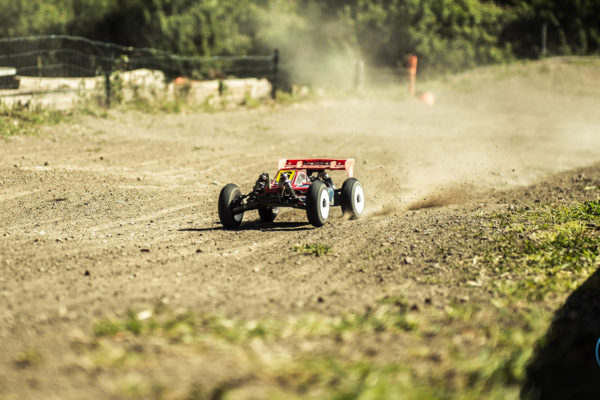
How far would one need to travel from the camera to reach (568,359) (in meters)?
4.33

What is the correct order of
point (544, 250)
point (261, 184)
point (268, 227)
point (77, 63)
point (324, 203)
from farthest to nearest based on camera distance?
1. point (77, 63)
2. point (268, 227)
3. point (261, 184)
4. point (324, 203)
5. point (544, 250)

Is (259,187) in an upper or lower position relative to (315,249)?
upper

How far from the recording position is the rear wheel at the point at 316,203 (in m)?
8.05

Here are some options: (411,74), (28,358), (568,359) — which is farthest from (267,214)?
(411,74)

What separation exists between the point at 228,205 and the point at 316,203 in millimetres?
1134

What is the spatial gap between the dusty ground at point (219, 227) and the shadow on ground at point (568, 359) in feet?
2.58

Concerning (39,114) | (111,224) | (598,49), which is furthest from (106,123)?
(598,49)

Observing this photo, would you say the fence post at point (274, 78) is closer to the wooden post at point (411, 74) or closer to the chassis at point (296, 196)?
the wooden post at point (411, 74)

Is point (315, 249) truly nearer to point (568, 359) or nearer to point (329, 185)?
point (329, 185)

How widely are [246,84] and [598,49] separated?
1878 cm

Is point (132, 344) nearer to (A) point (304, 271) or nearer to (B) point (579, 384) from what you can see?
(A) point (304, 271)

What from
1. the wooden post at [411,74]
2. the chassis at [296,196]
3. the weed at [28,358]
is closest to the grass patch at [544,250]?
the chassis at [296,196]

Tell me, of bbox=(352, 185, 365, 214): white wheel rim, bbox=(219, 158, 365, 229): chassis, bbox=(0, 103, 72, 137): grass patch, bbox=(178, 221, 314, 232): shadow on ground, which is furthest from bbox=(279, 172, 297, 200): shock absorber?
bbox=(0, 103, 72, 137): grass patch

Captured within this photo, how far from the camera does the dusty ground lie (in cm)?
443
